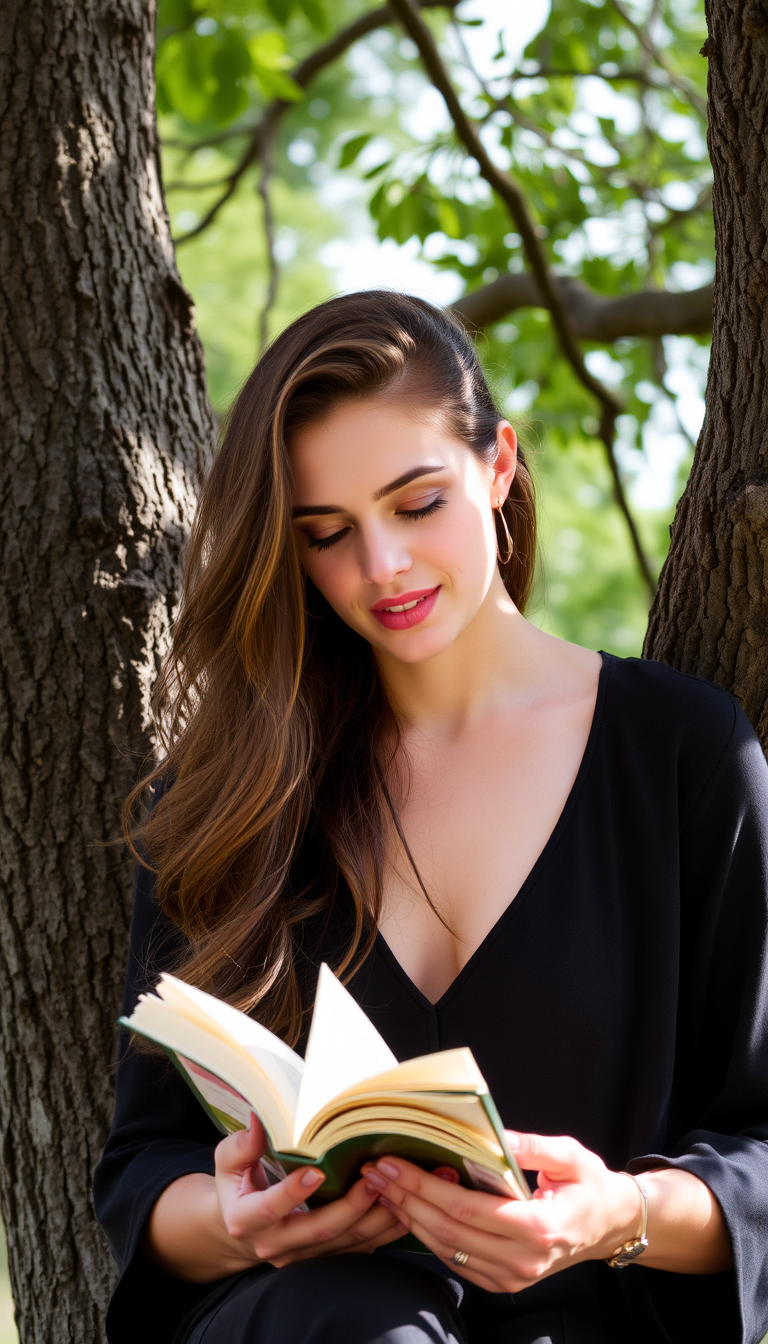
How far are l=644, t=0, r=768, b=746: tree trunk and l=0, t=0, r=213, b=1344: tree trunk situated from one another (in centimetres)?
103

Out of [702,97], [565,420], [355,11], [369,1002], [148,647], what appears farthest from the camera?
[355,11]

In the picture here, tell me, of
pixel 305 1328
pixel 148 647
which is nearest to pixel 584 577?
pixel 148 647

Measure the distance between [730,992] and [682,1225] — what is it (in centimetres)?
35

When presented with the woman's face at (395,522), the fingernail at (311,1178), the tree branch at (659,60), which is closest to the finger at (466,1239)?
the fingernail at (311,1178)

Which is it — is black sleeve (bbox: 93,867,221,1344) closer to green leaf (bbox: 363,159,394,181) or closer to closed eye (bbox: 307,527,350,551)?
closed eye (bbox: 307,527,350,551)

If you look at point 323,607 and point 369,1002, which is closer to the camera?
point 369,1002

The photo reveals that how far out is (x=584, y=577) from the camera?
1373 cm

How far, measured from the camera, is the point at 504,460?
6.98ft

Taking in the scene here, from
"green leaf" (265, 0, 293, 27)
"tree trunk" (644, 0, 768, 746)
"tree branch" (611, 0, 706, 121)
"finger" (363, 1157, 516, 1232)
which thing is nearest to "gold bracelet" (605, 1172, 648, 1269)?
"finger" (363, 1157, 516, 1232)

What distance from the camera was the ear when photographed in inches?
83.1

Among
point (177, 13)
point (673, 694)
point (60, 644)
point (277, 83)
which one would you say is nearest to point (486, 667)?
point (673, 694)

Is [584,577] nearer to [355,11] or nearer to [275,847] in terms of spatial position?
[355,11]

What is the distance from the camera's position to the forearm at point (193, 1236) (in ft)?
5.35

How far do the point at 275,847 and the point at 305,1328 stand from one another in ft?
2.49
